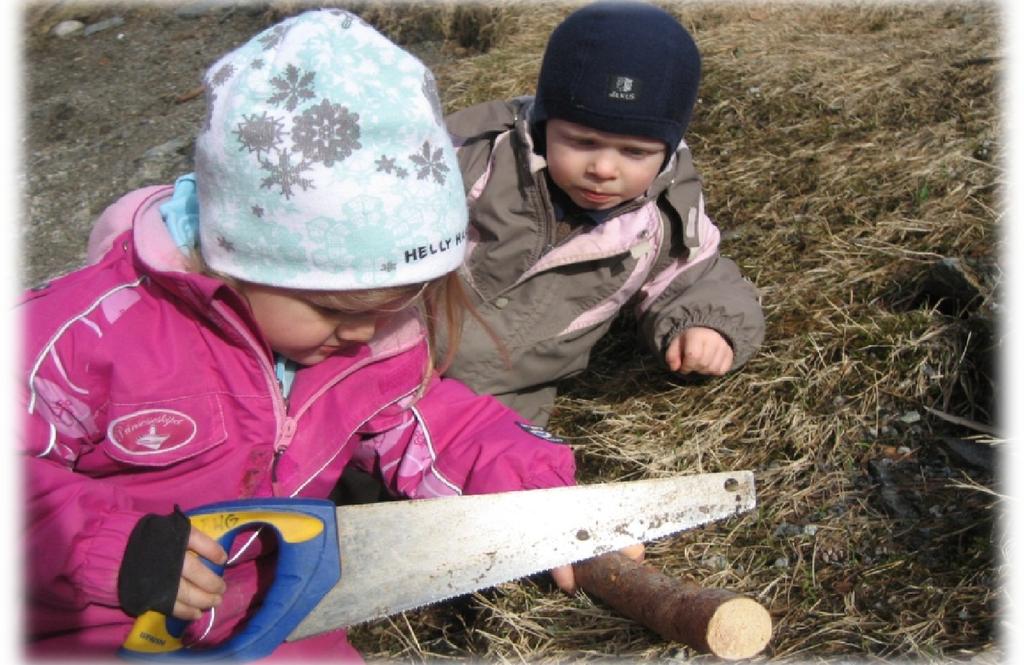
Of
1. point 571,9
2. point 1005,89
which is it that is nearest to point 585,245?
point 1005,89

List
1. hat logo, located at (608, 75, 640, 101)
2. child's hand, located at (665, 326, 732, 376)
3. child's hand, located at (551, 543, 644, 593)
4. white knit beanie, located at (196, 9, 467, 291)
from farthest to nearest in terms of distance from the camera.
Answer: child's hand, located at (665, 326, 732, 376) < hat logo, located at (608, 75, 640, 101) < child's hand, located at (551, 543, 644, 593) < white knit beanie, located at (196, 9, 467, 291)

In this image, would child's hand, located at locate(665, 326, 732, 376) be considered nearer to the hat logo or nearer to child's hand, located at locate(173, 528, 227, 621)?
the hat logo

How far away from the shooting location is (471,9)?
616 cm

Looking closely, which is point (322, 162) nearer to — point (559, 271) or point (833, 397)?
point (559, 271)

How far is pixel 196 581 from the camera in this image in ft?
7.04

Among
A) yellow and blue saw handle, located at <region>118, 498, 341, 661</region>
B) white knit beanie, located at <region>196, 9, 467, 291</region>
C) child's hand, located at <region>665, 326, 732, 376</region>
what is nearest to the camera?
white knit beanie, located at <region>196, 9, 467, 291</region>

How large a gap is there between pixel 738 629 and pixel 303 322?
129 centimetres

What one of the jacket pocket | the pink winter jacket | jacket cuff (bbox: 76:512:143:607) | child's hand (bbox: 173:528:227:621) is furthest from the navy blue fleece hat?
jacket cuff (bbox: 76:512:143:607)

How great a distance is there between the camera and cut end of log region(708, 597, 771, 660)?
227 centimetres

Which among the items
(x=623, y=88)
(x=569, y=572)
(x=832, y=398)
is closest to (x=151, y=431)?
(x=569, y=572)

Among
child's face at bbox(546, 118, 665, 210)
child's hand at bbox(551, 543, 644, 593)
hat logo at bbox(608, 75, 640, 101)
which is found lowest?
child's hand at bbox(551, 543, 644, 593)

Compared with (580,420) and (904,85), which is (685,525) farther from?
(904,85)

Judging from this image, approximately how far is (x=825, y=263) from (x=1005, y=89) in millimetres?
1435

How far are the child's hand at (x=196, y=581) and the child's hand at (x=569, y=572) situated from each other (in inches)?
39.8
